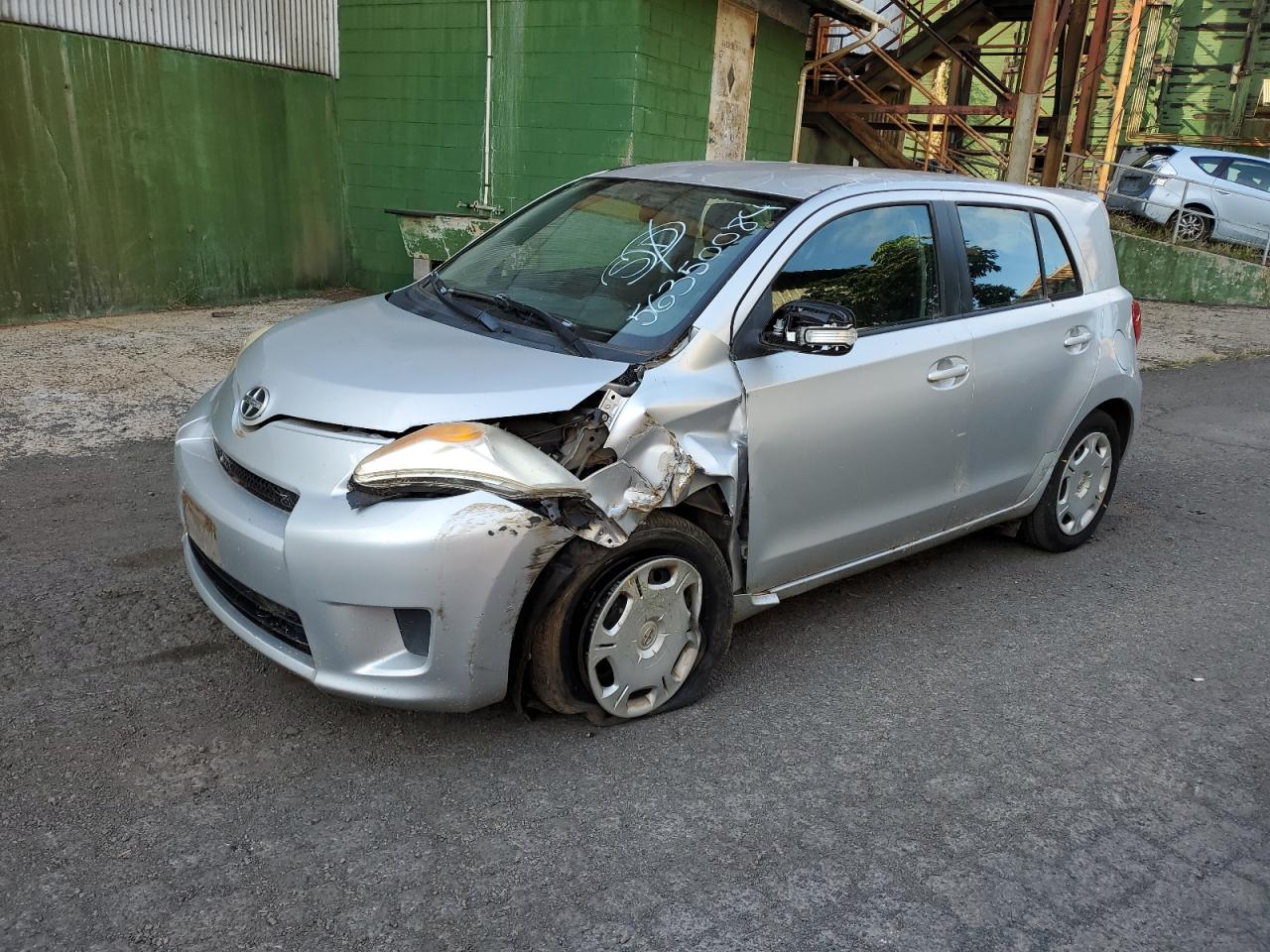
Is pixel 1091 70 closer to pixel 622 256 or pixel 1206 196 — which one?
pixel 1206 196

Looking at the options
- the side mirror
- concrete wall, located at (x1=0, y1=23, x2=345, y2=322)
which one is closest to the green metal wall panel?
concrete wall, located at (x1=0, y1=23, x2=345, y2=322)

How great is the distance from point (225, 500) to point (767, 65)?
1021 centimetres

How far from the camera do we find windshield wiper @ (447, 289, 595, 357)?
3458mm

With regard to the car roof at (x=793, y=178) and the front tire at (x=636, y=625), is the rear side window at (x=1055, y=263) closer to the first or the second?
the car roof at (x=793, y=178)

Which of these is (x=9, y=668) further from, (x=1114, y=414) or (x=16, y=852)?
(x=1114, y=414)

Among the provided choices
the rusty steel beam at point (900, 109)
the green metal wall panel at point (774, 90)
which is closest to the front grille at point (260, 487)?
the green metal wall panel at point (774, 90)

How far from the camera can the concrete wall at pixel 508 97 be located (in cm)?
961

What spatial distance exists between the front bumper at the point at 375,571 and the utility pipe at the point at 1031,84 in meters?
11.4

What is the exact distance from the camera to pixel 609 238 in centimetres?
410

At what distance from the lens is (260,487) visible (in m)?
3.16

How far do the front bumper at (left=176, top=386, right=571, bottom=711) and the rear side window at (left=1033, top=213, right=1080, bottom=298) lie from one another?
9.48 ft

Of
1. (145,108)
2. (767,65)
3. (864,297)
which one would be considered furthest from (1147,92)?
(864,297)

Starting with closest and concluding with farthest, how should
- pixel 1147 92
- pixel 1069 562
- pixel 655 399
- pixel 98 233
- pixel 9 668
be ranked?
pixel 655 399, pixel 9 668, pixel 1069 562, pixel 98 233, pixel 1147 92

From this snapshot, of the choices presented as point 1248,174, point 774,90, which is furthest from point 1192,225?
point 774,90
